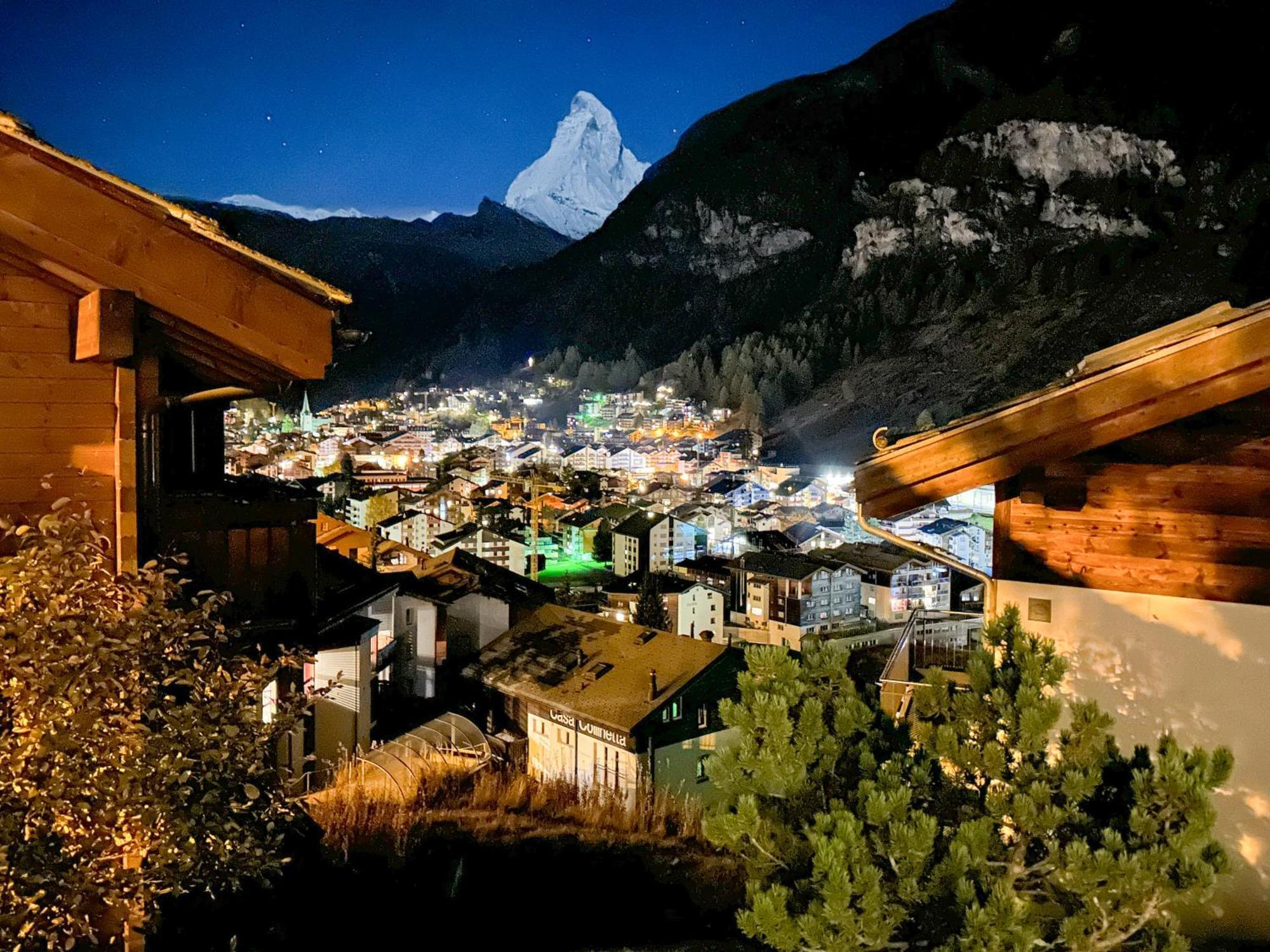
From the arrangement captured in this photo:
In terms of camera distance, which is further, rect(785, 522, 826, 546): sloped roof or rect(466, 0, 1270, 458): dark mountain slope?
rect(466, 0, 1270, 458): dark mountain slope

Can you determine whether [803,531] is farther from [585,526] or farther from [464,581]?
[464,581]

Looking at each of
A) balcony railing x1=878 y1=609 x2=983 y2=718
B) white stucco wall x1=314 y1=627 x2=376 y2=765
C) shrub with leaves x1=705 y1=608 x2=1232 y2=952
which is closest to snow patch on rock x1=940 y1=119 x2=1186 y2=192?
white stucco wall x1=314 y1=627 x2=376 y2=765

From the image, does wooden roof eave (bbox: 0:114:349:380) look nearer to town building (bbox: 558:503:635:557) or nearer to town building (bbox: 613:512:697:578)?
town building (bbox: 613:512:697:578)

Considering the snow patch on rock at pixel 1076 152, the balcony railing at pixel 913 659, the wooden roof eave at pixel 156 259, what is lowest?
the balcony railing at pixel 913 659

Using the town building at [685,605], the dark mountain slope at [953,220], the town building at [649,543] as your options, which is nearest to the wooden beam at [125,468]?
the town building at [685,605]

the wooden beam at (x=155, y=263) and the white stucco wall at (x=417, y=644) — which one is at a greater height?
the wooden beam at (x=155, y=263)

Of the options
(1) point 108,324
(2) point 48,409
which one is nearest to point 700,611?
(2) point 48,409

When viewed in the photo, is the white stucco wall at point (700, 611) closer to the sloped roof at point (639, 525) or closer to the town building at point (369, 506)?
the sloped roof at point (639, 525)
